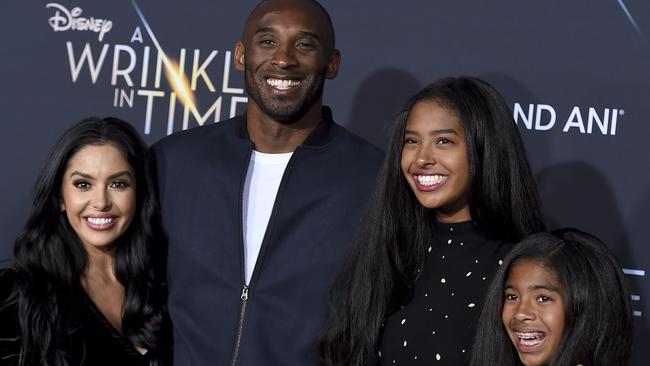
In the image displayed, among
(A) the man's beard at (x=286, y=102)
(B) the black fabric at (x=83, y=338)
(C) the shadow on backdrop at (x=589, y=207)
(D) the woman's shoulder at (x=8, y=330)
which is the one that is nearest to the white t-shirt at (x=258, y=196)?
(A) the man's beard at (x=286, y=102)

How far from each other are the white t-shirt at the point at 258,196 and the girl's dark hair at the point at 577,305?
2.53 ft

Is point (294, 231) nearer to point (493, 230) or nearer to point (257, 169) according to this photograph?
point (257, 169)

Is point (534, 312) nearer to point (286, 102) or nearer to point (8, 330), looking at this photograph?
point (286, 102)

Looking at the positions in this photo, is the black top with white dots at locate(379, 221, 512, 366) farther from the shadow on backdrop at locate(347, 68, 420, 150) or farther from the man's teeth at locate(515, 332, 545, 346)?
the shadow on backdrop at locate(347, 68, 420, 150)

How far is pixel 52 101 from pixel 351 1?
1.21 metres

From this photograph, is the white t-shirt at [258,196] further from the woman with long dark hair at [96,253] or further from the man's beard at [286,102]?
the woman with long dark hair at [96,253]

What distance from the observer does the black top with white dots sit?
8.73 feet

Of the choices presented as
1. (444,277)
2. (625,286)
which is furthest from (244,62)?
(625,286)

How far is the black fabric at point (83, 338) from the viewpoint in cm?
291

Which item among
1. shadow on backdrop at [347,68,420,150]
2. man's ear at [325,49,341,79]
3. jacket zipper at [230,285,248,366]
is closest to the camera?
jacket zipper at [230,285,248,366]

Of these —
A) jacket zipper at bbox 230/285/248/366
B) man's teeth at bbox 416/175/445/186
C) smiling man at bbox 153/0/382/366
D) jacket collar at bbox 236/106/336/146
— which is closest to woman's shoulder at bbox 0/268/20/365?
smiling man at bbox 153/0/382/366

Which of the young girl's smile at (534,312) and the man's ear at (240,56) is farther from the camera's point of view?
the man's ear at (240,56)

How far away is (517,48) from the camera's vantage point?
12.3 ft

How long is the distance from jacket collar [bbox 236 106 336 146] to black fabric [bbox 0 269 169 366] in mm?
695
